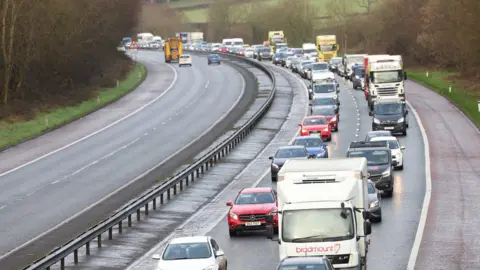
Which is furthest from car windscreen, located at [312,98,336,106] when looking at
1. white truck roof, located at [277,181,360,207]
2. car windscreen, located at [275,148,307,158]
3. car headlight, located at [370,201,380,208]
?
white truck roof, located at [277,181,360,207]

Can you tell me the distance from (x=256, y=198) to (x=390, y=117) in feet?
96.2

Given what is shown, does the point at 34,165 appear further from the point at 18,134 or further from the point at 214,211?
the point at 214,211

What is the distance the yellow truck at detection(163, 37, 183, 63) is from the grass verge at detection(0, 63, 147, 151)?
37.4 m

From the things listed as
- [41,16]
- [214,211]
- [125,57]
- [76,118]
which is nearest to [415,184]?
[214,211]

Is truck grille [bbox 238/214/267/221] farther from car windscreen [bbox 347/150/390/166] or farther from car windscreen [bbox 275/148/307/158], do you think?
car windscreen [bbox 275/148/307/158]

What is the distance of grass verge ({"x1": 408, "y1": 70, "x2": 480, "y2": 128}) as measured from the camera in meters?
75.9

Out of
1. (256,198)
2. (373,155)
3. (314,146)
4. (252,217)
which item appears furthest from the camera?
(314,146)

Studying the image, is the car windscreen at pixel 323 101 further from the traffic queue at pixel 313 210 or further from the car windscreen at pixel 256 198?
the car windscreen at pixel 256 198

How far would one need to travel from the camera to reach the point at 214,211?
42.0 m

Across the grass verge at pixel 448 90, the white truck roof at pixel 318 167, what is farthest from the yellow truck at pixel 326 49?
the white truck roof at pixel 318 167

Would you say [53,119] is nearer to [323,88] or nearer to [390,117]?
[323,88]

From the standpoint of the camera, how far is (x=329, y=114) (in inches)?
2692

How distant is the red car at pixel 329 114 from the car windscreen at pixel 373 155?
22.9 metres

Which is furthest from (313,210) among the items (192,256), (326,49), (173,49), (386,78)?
(173,49)
